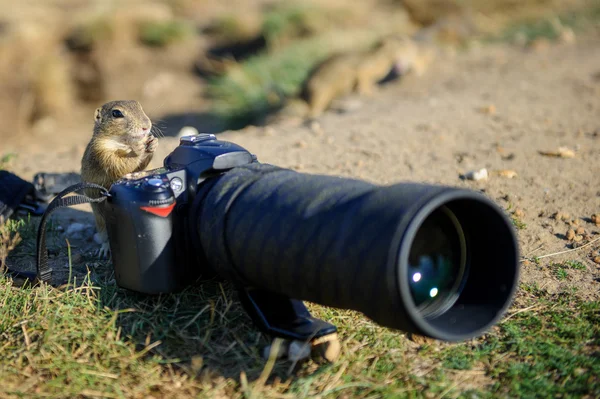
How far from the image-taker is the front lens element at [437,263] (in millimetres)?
2385

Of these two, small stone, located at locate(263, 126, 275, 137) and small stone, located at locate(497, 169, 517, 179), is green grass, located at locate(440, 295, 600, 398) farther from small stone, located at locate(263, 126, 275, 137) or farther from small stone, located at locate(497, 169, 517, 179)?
small stone, located at locate(263, 126, 275, 137)

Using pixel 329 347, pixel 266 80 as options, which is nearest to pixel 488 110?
pixel 266 80

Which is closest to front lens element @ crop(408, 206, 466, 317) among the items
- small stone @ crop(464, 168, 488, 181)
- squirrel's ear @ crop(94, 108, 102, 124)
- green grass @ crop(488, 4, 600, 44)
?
small stone @ crop(464, 168, 488, 181)

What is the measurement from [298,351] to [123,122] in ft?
6.28

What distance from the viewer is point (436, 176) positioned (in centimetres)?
441

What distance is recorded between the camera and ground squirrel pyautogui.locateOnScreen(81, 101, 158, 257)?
3.70 meters

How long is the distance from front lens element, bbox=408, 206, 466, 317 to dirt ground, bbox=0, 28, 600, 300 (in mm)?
940

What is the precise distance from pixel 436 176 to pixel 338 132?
4.03 feet

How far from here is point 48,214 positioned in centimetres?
266

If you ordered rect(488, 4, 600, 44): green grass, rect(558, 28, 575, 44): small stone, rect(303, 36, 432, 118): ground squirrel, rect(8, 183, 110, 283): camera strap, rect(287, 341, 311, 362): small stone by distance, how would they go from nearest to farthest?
rect(287, 341, 311, 362): small stone < rect(8, 183, 110, 283): camera strap < rect(303, 36, 432, 118): ground squirrel < rect(558, 28, 575, 44): small stone < rect(488, 4, 600, 44): green grass

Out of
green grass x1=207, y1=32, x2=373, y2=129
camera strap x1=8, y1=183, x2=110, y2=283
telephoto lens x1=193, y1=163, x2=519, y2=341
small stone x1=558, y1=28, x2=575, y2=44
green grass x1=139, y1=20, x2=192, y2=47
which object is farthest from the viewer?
green grass x1=139, y1=20, x2=192, y2=47

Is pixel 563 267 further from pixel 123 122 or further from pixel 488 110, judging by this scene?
pixel 488 110

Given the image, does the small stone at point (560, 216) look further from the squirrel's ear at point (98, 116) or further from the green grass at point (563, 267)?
the squirrel's ear at point (98, 116)

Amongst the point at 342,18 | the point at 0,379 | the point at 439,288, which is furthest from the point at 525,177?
the point at 342,18
